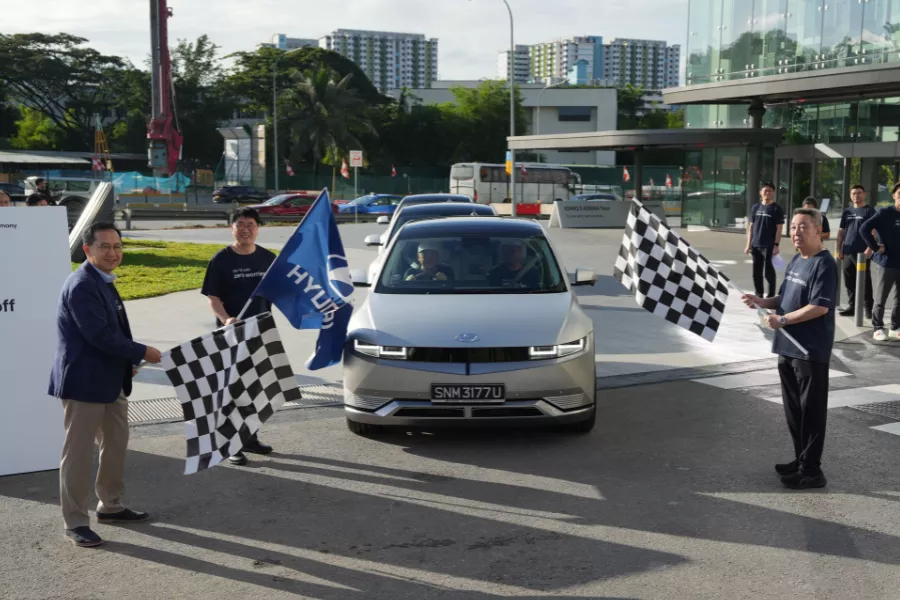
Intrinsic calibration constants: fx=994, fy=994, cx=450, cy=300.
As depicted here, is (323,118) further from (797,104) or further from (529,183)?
(797,104)

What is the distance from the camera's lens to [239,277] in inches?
274

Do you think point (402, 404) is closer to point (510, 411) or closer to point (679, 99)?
point (510, 411)

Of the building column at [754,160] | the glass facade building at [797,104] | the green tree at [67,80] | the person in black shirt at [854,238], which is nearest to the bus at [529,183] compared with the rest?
the glass facade building at [797,104]

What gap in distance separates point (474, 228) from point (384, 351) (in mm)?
2072

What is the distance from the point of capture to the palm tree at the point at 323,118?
74375 millimetres

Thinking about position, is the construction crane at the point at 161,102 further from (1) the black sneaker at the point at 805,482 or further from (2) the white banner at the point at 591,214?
(1) the black sneaker at the point at 805,482

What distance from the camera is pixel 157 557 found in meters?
5.01

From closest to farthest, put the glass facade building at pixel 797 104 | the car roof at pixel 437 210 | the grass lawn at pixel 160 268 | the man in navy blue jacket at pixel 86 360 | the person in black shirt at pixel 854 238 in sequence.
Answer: the man in navy blue jacket at pixel 86 360, the person in black shirt at pixel 854 238, the car roof at pixel 437 210, the grass lawn at pixel 160 268, the glass facade building at pixel 797 104

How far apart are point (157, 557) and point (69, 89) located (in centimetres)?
9013

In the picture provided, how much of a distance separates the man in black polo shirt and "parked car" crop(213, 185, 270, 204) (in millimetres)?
53892

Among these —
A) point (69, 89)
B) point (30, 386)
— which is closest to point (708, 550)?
point (30, 386)

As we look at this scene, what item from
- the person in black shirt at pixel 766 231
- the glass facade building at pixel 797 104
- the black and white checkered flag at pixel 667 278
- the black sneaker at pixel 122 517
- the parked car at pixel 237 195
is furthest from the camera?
the parked car at pixel 237 195

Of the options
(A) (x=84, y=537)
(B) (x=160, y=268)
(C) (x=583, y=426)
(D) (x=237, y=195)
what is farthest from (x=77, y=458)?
(D) (x=237, y=195)

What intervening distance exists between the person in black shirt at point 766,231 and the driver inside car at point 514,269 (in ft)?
21.4
